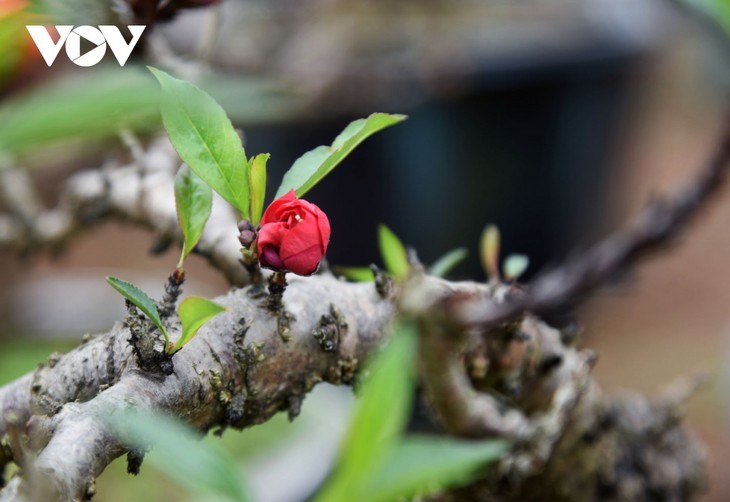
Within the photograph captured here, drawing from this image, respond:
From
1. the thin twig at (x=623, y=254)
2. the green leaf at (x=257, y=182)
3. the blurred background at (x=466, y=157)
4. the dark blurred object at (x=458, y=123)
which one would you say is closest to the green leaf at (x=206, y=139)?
the green leaf at (x=257, y=182)

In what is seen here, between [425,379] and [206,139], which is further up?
[206,139]

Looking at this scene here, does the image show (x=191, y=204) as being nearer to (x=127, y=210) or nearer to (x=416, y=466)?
(x=416, y=466)

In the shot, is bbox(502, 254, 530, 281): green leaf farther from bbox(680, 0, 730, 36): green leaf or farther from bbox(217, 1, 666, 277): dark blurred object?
bbox(217, 1, 666, 277): dark blurred object

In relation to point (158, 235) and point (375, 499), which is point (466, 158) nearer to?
point (158, 235)

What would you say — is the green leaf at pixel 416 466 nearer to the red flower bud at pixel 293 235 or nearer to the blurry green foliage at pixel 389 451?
the blurry green foliage at pixel 389 451

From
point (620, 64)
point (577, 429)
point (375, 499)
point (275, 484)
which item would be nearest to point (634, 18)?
point (620, 64)

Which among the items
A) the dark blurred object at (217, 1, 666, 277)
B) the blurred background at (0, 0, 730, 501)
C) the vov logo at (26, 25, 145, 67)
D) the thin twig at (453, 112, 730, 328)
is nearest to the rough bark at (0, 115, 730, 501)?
the thin twig at (453, 112, 730, 328)

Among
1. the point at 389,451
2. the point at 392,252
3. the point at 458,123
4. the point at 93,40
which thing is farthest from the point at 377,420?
the point at 458,123
